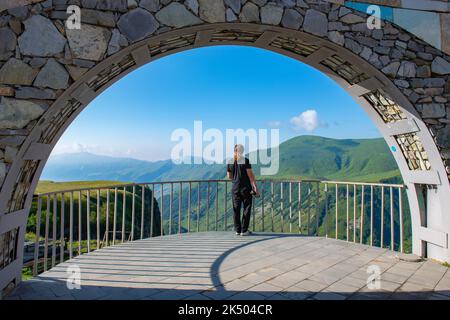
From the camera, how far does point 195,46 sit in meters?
3.44

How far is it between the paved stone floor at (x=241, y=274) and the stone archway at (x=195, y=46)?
59 centimetres

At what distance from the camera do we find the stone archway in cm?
245

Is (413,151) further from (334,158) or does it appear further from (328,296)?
(334,158)

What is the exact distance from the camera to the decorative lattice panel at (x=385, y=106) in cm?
354

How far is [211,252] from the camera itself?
4.06 meters

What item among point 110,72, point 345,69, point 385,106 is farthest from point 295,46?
point 110,72

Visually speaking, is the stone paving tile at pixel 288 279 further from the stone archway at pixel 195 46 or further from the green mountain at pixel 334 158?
the green mountain at pixel 334 158

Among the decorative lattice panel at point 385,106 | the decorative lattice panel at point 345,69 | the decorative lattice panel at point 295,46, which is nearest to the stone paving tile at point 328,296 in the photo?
the decorative lattice panel at point 385,106

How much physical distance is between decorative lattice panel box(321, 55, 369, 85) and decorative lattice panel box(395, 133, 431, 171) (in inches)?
37.1

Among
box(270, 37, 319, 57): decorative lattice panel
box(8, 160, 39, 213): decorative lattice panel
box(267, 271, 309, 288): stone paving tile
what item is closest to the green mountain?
box(270, 37, 319, 57): decorative lattice panel

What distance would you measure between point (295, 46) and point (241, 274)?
2.66 m

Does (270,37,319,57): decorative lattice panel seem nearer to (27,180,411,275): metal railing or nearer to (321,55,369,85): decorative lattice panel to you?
(321,55,369,85): decorative lattice panel
